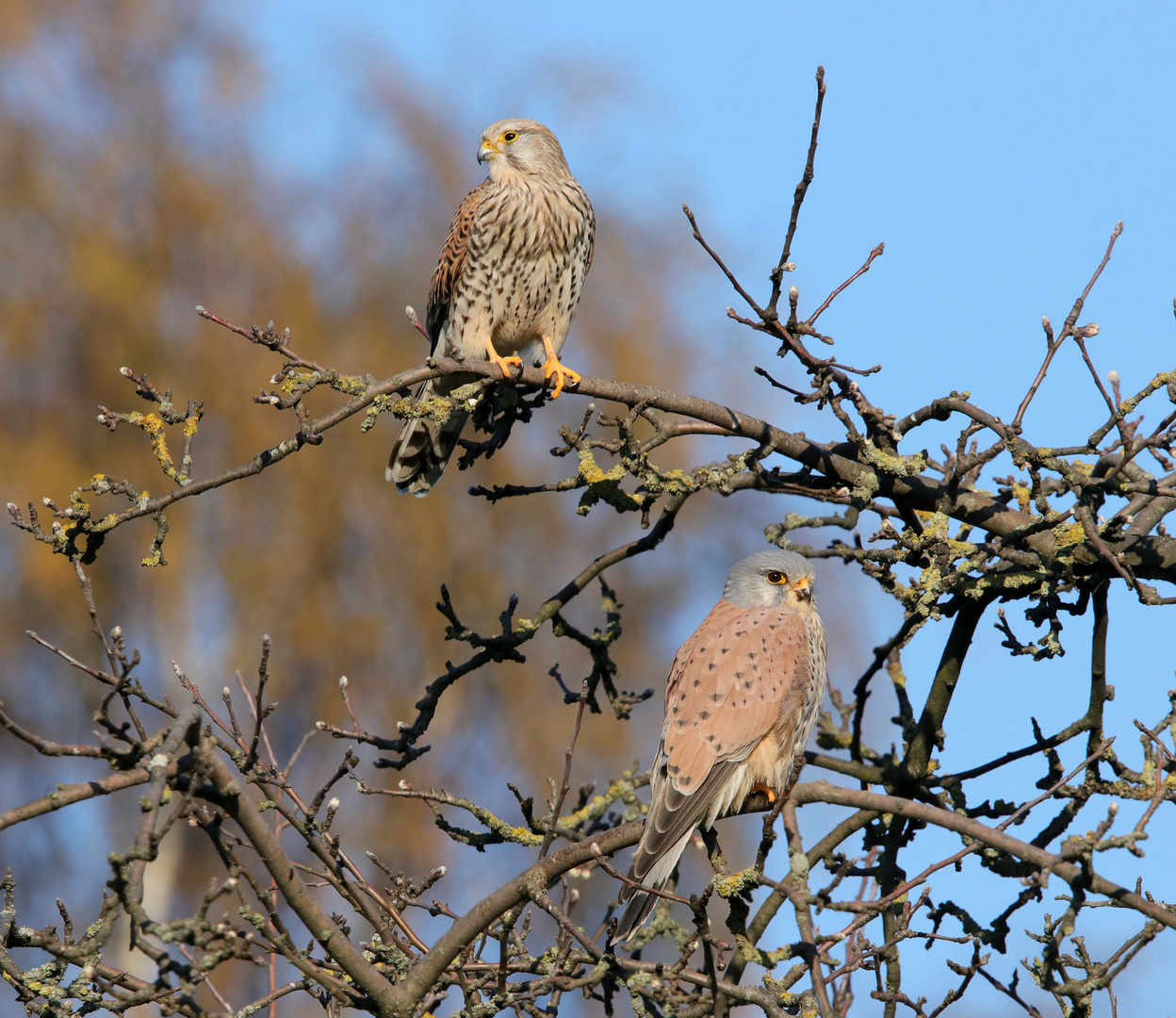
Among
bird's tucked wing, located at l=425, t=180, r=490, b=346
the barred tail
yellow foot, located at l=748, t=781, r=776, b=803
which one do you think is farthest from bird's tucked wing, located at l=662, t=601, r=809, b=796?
bird's tucked wing, located at l=425, t=180, r=490, b=346

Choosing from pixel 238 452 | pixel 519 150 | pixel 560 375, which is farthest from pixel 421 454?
pixel 238 452

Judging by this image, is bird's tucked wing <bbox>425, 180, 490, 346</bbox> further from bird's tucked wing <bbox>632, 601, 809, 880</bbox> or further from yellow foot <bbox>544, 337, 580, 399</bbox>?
bird's tucked wing <bbox>632, 601, 809, 880</bbox>

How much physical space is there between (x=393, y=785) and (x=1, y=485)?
406cm

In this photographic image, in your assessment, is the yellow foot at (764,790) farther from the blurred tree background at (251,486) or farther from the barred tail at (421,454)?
the blurred tree background at (251,486)

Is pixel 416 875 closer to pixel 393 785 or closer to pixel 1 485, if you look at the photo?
pixel 393 785

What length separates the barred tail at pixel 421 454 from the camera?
4316 millimetres

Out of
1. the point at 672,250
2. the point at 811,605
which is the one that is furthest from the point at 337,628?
the point at 811,605

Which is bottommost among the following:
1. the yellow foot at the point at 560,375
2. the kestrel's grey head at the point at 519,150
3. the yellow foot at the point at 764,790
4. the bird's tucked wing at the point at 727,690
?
the yellow foot at the point at 764,790

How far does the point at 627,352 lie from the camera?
12.3 metres

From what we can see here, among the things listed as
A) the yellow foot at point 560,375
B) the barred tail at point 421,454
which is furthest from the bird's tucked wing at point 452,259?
the yellow foot at point 560,375

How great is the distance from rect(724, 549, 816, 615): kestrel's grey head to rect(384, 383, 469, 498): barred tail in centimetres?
118

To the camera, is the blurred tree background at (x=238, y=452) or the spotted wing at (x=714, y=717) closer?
the spotted wing at (x=714, y=717)

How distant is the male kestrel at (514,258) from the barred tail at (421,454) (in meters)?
0.27

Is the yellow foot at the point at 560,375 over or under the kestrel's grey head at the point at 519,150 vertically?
under
